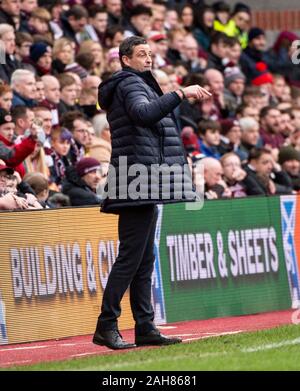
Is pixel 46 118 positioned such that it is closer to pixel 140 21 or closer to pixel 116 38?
pixel 116 38

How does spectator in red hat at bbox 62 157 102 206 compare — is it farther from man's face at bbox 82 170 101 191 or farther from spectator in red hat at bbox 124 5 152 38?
spectator in red hat at bbox 124 5 152 38

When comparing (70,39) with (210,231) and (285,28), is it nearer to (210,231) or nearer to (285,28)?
(210,231)

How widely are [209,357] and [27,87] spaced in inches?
255

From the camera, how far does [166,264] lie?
13.6 metres

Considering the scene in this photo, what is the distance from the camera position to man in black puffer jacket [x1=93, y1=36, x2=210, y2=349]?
1016cm

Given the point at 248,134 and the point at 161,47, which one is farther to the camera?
the point at 161,47

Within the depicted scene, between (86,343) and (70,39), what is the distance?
7692mm

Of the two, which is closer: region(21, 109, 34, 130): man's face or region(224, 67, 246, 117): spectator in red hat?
region(21, 109, 34, 130): man's face

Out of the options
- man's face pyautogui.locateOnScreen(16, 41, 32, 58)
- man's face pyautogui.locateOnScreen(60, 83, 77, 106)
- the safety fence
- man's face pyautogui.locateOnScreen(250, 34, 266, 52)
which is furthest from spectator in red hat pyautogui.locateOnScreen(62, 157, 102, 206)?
man's face pyautogui.locateOnScreen(250, 34, 266, 52)

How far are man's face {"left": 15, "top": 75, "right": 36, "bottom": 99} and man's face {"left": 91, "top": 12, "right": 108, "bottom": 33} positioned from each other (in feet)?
13.8

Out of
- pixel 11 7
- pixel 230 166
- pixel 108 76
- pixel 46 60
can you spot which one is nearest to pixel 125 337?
pixel 230 166

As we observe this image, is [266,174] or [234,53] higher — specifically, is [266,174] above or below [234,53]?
below

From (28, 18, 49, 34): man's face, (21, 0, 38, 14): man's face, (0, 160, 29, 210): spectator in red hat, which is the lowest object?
(0, 160, 29, 210): spectator in red hat
